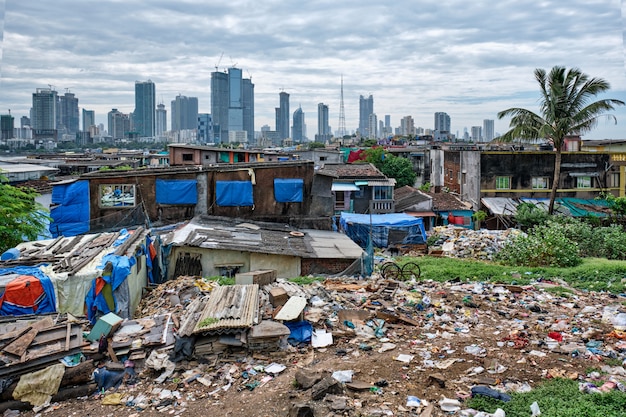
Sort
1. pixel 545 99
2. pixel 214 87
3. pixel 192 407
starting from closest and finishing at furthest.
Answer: pixel 192 407, pixel 545 99, pixel 214 87

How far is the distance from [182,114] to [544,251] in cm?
17745

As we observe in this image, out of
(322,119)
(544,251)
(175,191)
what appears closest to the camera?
(544,251)

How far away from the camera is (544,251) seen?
1589cm

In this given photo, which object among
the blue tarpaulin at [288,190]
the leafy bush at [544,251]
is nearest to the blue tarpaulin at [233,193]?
the blue tarpaulin at [288,190]

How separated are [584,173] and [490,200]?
5.34m

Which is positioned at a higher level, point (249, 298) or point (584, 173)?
point (584, 173)

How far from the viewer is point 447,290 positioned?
12.1 meters

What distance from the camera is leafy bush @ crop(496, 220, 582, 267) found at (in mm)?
15555

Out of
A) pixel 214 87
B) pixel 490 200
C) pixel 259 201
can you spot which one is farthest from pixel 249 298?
pixel 214 87

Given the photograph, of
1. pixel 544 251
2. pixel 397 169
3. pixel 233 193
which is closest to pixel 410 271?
pixel 544 251

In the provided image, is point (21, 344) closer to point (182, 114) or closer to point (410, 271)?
point (410, 271)

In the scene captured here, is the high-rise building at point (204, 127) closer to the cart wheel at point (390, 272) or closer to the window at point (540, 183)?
the window at point (540, 183)

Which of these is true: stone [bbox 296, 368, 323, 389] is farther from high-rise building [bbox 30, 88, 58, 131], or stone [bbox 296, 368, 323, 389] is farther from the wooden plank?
high-rise building [bbox 30, 88, 58, 131]

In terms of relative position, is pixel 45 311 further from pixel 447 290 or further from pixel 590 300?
pixel 590 300
